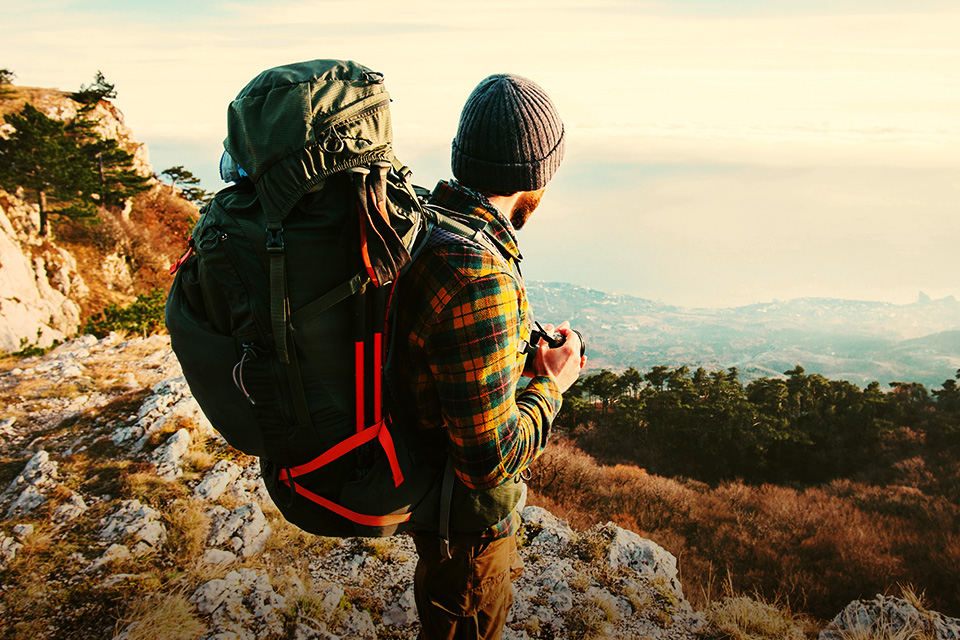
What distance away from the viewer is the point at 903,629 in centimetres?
389

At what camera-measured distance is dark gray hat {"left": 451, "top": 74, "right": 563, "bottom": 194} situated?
1993mm

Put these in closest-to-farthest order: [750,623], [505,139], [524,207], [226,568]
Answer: [505,139] → [524,207] → [226,568] → [750,623]

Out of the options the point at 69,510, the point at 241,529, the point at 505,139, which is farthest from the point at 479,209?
the point at 69,510

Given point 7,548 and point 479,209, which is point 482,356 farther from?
point 7,548

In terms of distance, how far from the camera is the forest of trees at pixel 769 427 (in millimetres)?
11930

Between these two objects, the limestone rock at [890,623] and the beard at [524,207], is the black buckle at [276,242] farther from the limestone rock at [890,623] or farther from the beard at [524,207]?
the limestone rock at [890,623]

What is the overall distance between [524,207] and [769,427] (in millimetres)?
12757

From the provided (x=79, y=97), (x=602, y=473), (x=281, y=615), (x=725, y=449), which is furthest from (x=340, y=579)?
(x=79, y=97)

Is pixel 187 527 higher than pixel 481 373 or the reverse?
the reverse

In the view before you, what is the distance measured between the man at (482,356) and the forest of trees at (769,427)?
34.8 ft

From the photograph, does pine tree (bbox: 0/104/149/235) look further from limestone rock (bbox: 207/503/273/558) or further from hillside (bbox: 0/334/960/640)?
limestone rock (bbox: 207/503/273/558)

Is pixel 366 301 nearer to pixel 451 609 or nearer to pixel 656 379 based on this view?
pixel 451 609

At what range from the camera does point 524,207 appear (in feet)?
7.22

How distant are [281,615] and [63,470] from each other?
124 inches
